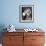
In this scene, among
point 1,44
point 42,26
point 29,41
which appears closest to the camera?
point 29,41

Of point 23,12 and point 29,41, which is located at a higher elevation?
point 23,12

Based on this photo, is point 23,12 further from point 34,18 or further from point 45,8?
point 45,8

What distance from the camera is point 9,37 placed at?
3.59m

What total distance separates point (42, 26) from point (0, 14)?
136 cm

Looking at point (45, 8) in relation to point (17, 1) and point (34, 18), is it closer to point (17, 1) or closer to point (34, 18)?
point (34, 18)

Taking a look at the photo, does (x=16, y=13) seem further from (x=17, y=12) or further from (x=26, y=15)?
(x=26, y=15)

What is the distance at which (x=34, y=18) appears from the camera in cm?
407

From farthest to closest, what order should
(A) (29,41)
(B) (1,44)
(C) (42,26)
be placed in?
(C) (42,26)
(B) (1,44)
(A) (29,41)

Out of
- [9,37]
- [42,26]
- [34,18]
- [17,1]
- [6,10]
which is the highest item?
[17,1]

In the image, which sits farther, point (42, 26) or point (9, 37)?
point (42, 26)

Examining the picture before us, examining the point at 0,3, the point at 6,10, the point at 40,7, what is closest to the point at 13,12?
the point at 6,10

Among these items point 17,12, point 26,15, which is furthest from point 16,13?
point 26,15

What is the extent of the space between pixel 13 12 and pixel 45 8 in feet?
3.28

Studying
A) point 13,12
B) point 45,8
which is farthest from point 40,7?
point 13,12
